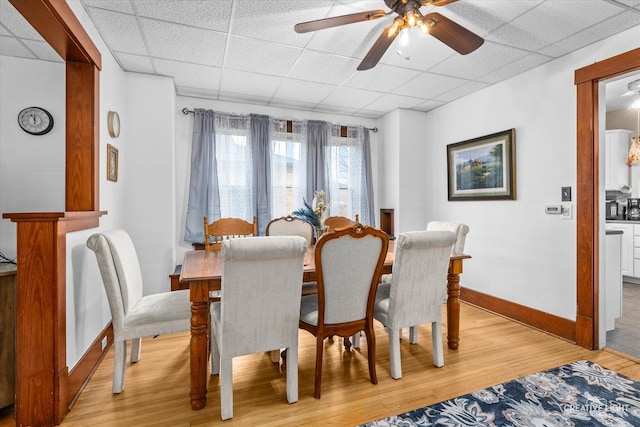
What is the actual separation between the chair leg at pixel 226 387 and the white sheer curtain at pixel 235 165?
2420 millimetres

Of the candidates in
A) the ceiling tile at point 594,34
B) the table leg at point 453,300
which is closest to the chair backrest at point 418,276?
the table leg at point 453,300

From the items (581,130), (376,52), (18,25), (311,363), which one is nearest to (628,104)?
(581,130)

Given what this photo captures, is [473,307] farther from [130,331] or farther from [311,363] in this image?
[130,331]

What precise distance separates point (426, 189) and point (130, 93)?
3684 mm

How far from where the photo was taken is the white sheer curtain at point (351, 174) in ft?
14.8

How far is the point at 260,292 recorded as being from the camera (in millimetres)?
1735

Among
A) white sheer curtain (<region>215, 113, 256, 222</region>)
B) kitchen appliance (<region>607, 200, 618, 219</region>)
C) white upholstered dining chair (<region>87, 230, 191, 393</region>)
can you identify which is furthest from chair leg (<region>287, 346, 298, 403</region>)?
kitchen appliance (<region>607, 200, 618, 219</region>)

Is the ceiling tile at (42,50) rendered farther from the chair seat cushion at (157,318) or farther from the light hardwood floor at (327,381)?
the light hardwood floor at (327,381)

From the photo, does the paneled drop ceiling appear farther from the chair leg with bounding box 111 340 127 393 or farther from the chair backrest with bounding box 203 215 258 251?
the chair leg with bounding box 111 340 127 393

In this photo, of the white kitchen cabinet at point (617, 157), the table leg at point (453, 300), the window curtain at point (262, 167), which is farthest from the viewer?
the white kitchen cabinet at point (617, 157)

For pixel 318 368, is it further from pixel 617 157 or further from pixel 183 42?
pixel 617 157

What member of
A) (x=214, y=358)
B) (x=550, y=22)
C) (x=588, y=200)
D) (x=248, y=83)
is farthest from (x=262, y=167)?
(x=588, y=200)

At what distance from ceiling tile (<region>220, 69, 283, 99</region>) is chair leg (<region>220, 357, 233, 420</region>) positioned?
2.59m

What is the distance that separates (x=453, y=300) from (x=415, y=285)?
24.0 inches
